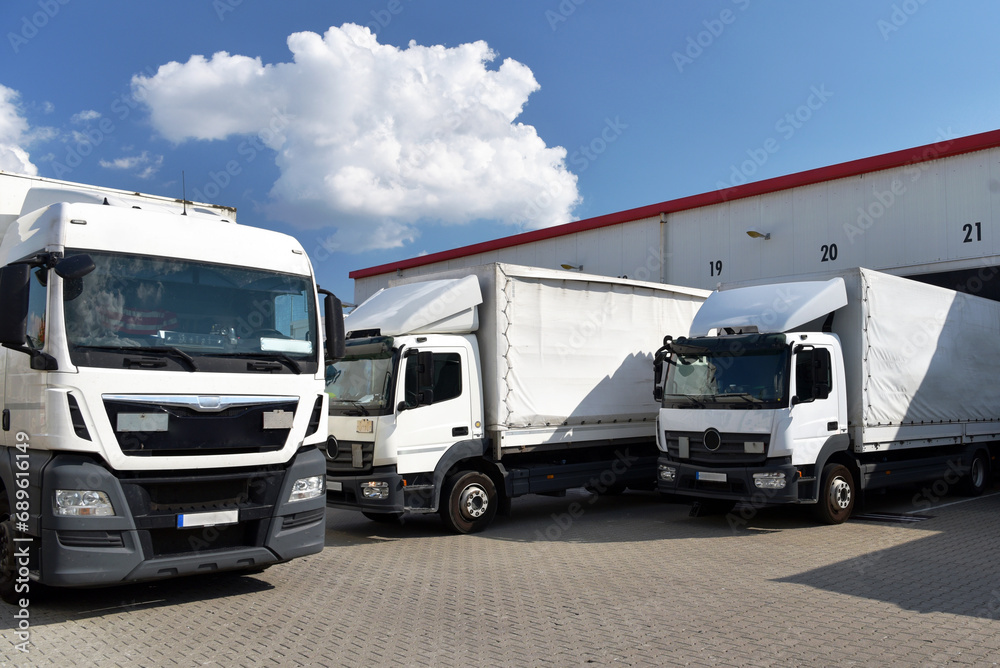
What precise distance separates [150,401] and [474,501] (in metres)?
4.91

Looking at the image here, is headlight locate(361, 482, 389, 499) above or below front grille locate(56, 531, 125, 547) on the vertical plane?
below

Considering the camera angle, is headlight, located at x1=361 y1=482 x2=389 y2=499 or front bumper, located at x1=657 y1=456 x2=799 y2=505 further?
front bumper, located at x1=657 y1=456 x2=799 y2=505

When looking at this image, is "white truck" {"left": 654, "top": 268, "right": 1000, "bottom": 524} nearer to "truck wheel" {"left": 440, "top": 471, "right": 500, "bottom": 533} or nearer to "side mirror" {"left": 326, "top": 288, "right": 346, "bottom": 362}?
"truck wheel" {"left": 440, "top": 471, "right": 500, "bottom": 533}

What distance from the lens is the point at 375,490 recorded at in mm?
8844

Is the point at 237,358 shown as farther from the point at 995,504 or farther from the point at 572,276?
the point at 995,504

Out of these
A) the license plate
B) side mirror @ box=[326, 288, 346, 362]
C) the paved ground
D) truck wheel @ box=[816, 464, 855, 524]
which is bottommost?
the paved ground

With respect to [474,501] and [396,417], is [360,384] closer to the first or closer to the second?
[396,417]

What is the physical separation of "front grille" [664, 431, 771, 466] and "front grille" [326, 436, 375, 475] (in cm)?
395

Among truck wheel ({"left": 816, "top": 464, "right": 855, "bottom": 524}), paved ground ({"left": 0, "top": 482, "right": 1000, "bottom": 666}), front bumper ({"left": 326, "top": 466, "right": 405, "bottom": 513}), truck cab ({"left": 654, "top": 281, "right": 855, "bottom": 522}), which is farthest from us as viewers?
truck wheel ({"left": 816, "top": 464, "right": 855, "bottom": 524})

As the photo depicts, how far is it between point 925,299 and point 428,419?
24.9ft

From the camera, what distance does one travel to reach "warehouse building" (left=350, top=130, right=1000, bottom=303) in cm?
1420

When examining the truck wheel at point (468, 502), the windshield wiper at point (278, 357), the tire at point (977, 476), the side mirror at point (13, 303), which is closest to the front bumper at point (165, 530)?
the windshield wiper at point (278, 357)

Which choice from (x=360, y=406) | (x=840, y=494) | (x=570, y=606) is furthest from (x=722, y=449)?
(x=360, y=406)

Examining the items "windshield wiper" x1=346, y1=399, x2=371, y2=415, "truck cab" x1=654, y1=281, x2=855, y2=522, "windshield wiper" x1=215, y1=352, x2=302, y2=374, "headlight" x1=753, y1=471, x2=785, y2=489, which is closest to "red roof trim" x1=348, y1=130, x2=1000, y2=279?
"truck cab" x1=654, y1=281, x2=855, y2=522
